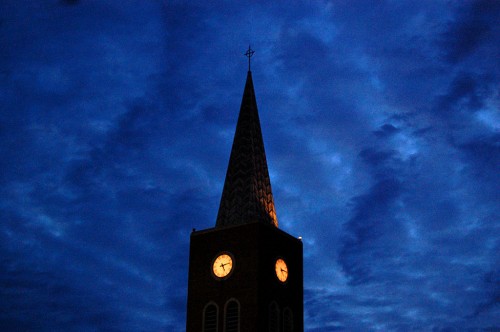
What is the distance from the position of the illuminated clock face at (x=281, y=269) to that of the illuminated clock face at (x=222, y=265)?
365cm

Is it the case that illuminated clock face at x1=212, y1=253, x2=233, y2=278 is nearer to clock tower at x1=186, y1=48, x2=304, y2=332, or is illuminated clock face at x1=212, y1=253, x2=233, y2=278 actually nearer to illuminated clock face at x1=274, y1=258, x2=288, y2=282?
clock tower at x1=186, y1=48, x2=304, y2=332

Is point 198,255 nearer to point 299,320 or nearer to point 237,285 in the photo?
point 237,285

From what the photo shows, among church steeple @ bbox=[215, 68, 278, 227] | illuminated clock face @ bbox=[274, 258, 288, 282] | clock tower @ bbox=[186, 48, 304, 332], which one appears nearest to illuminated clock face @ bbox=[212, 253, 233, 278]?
clock tower @ bbox=[186, 48, 304, 332]

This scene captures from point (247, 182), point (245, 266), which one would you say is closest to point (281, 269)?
point (245, 266)

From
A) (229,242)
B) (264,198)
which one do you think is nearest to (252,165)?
(264,198)

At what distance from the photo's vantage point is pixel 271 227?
53438mm

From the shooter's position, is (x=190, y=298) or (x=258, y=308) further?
(x=190, y=298)

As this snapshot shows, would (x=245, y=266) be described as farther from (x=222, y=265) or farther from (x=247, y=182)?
(x=247, y=182)

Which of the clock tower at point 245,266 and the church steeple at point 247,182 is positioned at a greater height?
the church steeple at point 247,182

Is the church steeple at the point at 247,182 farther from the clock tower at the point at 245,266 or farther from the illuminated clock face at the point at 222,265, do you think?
the illuminated clock face at the point at 222,265

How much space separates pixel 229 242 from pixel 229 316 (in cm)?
570

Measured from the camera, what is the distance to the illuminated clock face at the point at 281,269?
53.0 m

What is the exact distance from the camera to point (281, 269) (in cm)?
5359

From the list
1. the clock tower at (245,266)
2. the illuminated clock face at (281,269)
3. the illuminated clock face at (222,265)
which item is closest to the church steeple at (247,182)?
the clock tower at (245,266)
